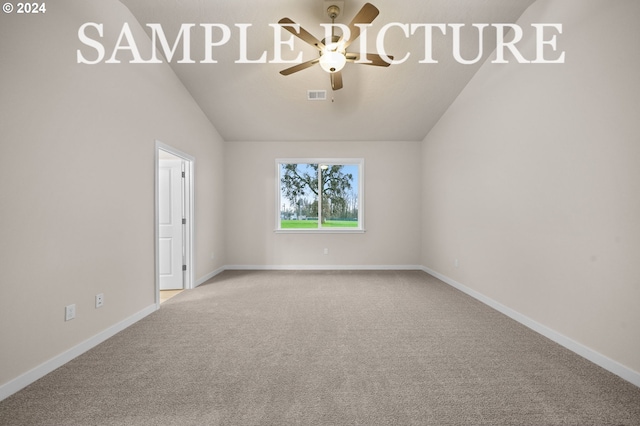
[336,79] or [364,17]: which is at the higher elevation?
[364,17]

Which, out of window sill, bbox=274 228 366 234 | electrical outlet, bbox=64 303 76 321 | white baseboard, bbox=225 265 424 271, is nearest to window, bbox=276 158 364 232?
window sill, bbox=274 228 366 234

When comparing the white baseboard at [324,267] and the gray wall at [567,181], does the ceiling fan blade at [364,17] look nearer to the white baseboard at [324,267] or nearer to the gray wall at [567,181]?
the gray wall at [567,181]

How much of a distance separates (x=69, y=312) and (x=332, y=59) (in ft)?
10.2

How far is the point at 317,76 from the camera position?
4086 mm

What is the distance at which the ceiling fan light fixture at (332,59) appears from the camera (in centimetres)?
286

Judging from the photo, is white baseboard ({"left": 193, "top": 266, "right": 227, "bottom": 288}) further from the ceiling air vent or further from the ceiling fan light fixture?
the ceiling fan light fixture

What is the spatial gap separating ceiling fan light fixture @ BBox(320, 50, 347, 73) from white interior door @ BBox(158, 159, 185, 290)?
2.68 metres

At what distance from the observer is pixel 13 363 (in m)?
1.88

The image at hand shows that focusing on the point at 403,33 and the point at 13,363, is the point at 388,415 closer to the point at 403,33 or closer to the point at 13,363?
the point at 13,363

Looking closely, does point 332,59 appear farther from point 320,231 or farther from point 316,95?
point 320,231

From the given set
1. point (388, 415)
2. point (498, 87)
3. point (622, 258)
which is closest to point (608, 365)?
point (622, 258)

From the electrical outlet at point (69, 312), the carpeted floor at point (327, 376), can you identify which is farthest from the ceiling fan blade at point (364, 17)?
the electrical outlet at point (69, 312)

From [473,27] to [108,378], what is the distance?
463cm

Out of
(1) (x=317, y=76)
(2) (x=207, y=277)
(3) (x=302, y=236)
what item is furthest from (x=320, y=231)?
(1) (x=317, y=76)
